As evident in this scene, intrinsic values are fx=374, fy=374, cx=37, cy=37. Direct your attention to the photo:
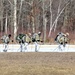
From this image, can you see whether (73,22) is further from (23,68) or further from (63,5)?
(23,68)

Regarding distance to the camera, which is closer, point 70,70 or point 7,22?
point 70,70

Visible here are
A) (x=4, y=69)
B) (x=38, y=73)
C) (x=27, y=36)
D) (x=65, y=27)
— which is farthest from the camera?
(x=65, y=27)

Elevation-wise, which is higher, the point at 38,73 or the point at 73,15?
the point at 73,15

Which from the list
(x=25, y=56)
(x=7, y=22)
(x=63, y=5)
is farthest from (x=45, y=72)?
(x=7, y=22)

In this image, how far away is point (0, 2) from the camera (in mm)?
56375

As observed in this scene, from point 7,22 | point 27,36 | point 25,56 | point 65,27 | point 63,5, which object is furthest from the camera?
point 7,22

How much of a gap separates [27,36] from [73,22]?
30.8m

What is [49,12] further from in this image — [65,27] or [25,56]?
[25,56]

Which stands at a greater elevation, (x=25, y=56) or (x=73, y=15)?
(x=73, y=15)

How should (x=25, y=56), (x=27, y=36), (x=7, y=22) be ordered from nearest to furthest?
1. (x=25, y=56)
2. (x=27, y=36)
3. (x=7, y=22)

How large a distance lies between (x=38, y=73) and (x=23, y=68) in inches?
62.2

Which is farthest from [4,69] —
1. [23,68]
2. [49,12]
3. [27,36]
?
[49,12]

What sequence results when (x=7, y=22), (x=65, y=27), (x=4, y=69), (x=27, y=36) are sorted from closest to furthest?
(x=4, y=69) < (x=27, y=36) < (x=65, y=27) < (x=7, y=22)

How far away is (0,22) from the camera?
215 ft
